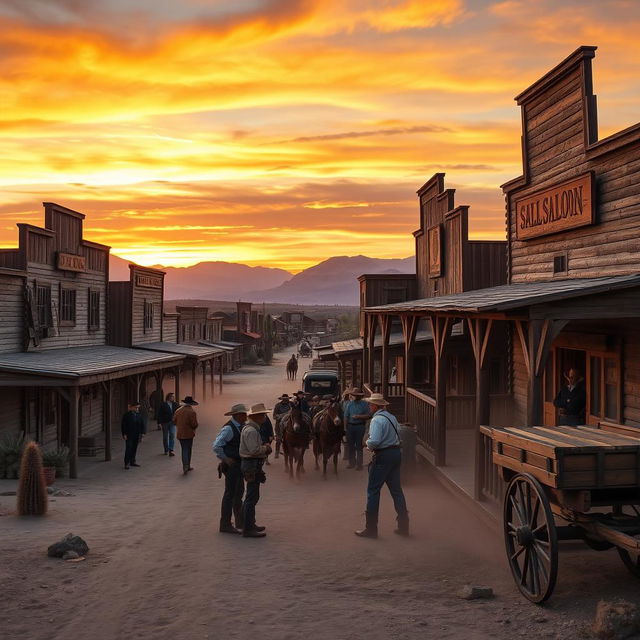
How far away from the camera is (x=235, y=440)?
1076 centimetres

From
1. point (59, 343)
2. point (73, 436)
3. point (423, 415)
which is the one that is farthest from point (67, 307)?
point (423, 415)

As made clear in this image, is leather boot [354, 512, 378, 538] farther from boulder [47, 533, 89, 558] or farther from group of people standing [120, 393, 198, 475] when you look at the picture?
group of people standing [120, 393, 198, 475]

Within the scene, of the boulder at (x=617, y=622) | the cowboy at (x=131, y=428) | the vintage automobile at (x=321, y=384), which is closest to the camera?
the boulder at (x=617, y=622)

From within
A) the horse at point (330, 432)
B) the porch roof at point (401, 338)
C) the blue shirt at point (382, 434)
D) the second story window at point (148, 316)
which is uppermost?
the second story window at point (148, 316)

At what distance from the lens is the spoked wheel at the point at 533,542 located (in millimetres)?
6992

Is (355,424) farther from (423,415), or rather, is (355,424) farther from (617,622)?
(617,622)

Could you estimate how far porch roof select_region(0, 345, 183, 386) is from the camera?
57.1ft

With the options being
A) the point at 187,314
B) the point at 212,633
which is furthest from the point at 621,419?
the point at 187,314

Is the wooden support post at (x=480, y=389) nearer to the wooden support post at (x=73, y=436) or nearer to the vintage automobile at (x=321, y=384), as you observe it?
the wooden support post at (x=73, y=436)

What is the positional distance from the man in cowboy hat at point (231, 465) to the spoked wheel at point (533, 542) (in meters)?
4.19

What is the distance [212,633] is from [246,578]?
166 cm

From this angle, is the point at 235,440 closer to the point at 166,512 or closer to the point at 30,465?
the point at 166,512

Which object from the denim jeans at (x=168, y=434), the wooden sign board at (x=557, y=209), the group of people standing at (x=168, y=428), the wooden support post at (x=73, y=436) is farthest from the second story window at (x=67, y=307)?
the wooden sign board at (x=557, y=209)

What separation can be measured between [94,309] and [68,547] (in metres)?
19.1
